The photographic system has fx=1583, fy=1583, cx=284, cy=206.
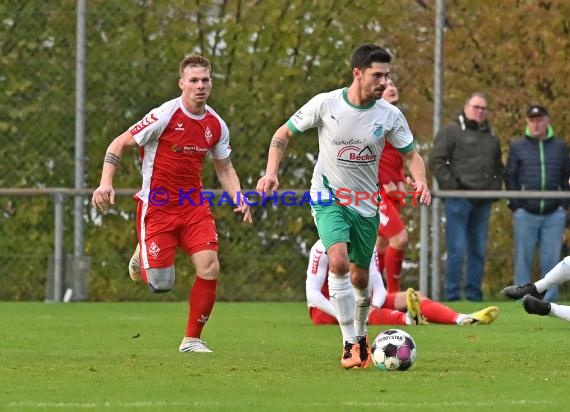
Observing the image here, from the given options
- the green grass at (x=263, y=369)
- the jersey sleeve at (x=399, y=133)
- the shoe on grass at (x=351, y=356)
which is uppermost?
the jersey sleeve at (x=399, y=133)

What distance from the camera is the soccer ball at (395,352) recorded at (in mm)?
9250

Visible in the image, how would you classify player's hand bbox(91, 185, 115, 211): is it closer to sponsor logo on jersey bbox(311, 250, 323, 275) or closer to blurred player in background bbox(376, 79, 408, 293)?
sponsor logo on jersey bbox(311, 250, 323, 275)

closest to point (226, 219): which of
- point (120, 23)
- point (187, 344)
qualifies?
point (120, 23)

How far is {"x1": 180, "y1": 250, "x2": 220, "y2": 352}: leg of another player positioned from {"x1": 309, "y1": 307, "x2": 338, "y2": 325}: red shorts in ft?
8.53

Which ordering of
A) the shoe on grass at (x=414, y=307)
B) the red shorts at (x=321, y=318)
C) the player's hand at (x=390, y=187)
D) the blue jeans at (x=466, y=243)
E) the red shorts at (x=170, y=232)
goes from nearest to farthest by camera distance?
1. the red shorts at (x=170, y=232)
2. the shoe on grass at (x=414, y=307)
3. the red shorts at (x=321, y=318)
4. the player's hand at (x=390, y=187)
5. the blue jeans at (x=466, y=243)

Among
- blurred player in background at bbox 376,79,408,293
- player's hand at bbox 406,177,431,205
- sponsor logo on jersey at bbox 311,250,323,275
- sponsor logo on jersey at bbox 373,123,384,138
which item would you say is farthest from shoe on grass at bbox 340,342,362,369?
blurred player in background at bbox 376,79,408,293

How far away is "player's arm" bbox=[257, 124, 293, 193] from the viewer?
31.3ft

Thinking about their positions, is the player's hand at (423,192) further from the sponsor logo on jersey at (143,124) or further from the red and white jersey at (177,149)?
the sponsor logo on jersey at (143,124)

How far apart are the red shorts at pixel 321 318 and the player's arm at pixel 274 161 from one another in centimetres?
345

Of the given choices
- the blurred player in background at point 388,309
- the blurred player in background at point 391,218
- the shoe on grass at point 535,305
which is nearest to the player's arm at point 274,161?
the shoe on grass at point 535,305

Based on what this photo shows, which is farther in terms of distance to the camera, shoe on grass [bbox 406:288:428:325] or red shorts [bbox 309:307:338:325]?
red shorts [bbox 309:307:338:325]

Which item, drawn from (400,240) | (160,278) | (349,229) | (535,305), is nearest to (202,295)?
(160,278)

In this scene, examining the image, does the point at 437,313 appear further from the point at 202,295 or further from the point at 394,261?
the point at 202,295

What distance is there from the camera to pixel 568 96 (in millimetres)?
17000
